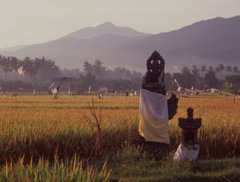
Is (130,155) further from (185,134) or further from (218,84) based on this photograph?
(218,84)

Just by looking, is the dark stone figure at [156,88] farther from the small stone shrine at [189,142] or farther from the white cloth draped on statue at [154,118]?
the small stone shrine at [189,142]

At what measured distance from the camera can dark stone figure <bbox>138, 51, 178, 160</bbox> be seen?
13.2 meters

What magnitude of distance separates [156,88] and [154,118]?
90cm

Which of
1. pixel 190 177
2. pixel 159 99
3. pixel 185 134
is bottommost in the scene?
pixel 190 177

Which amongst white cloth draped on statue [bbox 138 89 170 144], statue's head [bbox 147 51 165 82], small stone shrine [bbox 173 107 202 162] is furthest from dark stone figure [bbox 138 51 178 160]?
small stone shrine [bbox 173 107 202 162]

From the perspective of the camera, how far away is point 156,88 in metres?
13.5

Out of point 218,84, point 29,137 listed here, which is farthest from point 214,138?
point 218,84

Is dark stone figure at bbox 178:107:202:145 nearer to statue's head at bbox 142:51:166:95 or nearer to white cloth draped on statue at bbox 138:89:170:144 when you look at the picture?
white cloth draped on statue at bbox 138:89:170:144

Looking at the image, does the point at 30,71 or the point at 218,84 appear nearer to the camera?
the point at 218,84

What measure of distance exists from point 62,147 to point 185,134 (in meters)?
3.61

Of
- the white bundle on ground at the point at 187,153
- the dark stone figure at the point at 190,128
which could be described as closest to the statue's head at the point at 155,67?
the dark stone figure at the point at 190,128

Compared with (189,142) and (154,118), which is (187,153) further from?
(154,118)

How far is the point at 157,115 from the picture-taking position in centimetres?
1317

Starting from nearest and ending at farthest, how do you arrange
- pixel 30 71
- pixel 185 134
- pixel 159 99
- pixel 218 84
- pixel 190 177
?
pixel 190 177
pixel 185 134
pixel 159 99
pixel 218 84
pixel 30 71
